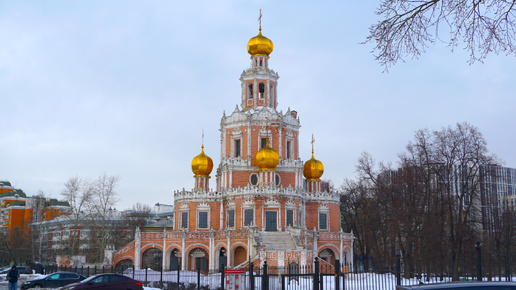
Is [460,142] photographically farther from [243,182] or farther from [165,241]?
[165,241]

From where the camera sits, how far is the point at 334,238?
5100 cm

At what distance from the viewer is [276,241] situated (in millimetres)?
44312

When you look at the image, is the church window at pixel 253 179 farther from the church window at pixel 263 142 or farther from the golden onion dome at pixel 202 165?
the golden onion dome at pixel 202 165

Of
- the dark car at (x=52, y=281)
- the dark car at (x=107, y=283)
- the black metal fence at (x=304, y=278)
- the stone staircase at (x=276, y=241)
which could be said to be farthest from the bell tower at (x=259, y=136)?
the dark car at (x=107, y=283)

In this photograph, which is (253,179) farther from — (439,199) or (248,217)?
(439,199)

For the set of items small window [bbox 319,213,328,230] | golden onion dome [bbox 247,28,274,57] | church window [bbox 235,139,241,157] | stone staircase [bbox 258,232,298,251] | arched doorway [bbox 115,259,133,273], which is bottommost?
arched doorway [bbox 115,259,133,273]

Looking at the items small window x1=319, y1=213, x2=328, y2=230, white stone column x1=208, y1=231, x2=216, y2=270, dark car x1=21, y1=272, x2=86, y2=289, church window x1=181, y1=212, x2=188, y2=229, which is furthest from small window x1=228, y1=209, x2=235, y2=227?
dark car x1=21, y1=272, x2=86, y2=289

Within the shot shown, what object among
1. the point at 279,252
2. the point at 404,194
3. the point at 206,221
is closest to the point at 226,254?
the point at 206,221

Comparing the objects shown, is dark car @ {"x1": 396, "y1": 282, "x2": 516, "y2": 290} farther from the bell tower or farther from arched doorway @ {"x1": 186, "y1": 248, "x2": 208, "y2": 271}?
Result: arched doorway @ {"x1": 186, "y1": 248, "x2": 208, "y2": 271}

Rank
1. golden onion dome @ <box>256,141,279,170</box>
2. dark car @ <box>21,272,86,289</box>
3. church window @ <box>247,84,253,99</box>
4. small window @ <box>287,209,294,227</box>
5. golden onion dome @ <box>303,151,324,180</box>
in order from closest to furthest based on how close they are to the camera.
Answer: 1. dark car @ <box>21,272,86,289</box>
2. small window @ <box>287,209,294,227</box>
3. golden onion dome @ <box>256,141,279,170</box>
4. golden onion dome @ <box>303,151,324,180</box>
5. church window @ <box>247,84,253,99</box>

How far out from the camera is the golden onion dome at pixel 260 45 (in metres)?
56.1

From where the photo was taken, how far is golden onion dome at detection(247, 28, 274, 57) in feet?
184

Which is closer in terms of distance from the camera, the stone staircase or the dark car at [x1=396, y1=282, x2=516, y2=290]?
the dark car at [x1=396, y1=282, x2=516, y2=290]

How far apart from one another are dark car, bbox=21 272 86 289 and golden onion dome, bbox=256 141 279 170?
80.6ft
